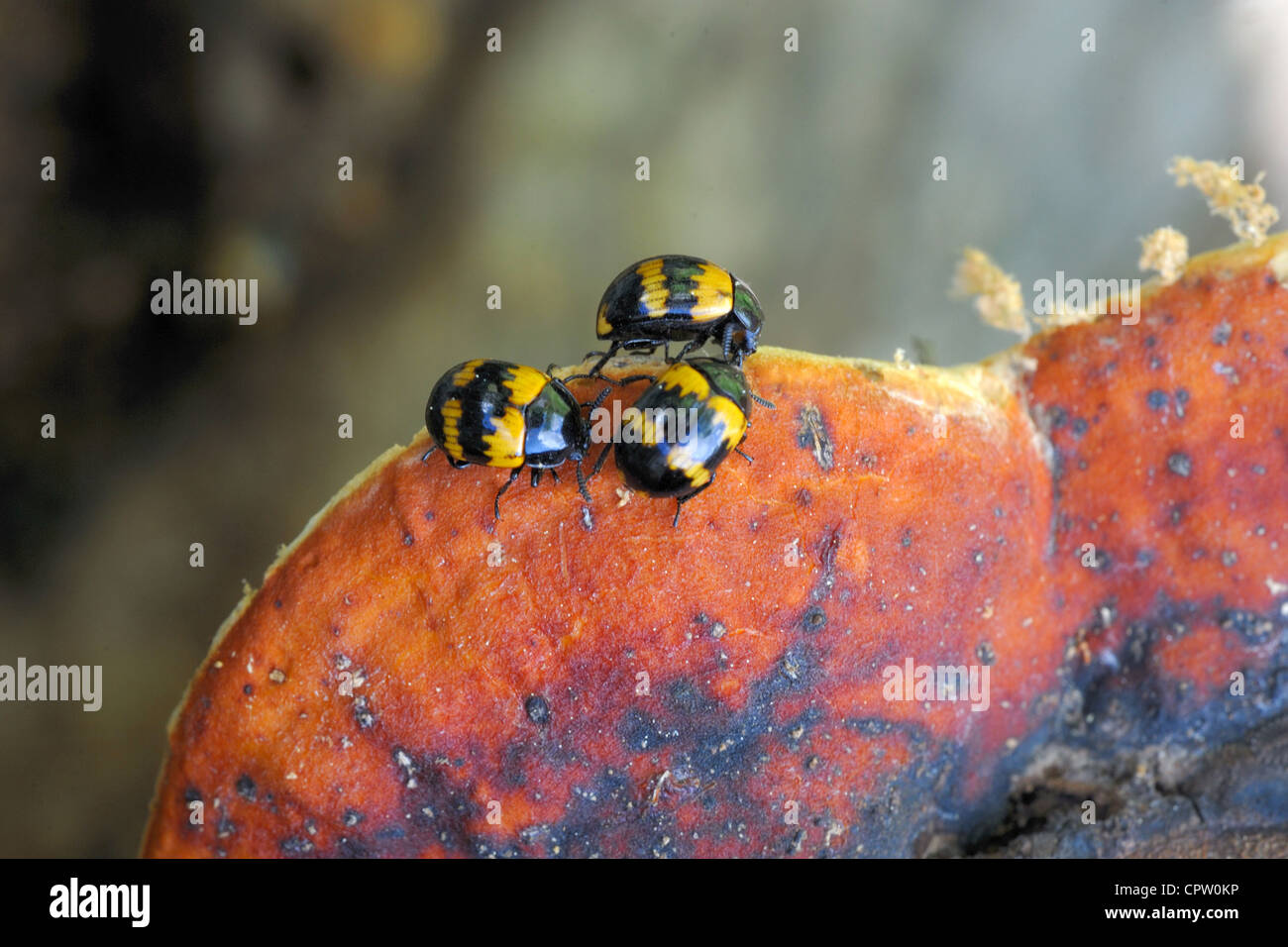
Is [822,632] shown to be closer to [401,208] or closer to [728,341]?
[728,341]

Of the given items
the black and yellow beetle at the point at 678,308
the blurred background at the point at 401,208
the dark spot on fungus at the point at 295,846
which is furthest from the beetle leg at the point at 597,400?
the blurred background at the point at 401,208

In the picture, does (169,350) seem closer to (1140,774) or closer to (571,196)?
(571,196)

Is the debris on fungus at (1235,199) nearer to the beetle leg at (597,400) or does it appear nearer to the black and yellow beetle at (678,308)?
the black and yellow beetle at (678,308)

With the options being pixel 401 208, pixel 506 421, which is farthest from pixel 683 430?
pixel 401 208

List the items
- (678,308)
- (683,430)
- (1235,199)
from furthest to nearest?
(1235,199), (678,308), (683,430)
